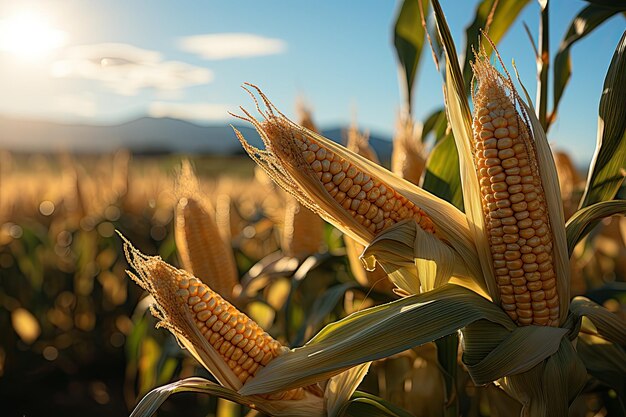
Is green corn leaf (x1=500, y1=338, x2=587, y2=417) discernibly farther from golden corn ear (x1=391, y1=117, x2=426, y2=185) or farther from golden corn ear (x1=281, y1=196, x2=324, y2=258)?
golden corn ear (x1=281, y1=196, x2=324, y2=258)

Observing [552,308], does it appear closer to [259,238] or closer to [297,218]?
[297,218]

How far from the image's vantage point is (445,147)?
1872 millimetres

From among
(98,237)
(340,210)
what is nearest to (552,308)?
(340,210)

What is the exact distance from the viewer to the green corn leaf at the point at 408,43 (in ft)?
7.84

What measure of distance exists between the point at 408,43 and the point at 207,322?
1540 mm

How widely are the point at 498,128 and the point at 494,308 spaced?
0.42m

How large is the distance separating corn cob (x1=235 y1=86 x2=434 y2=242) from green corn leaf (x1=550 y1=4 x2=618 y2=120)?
0.95 meters

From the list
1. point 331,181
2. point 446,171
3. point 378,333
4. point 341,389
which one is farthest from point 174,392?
point 446,171

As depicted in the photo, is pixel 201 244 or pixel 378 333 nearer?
pixel 378 333

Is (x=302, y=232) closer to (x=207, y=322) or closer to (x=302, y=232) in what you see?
(x=302, y=232)

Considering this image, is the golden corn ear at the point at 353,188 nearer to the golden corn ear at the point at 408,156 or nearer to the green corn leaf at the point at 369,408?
the green corn leaf at the point at 369,408

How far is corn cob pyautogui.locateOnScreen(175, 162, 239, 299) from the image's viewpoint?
8.40ft

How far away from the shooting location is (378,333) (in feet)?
4.26

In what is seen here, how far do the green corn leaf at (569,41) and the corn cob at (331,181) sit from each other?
3.11 ft
